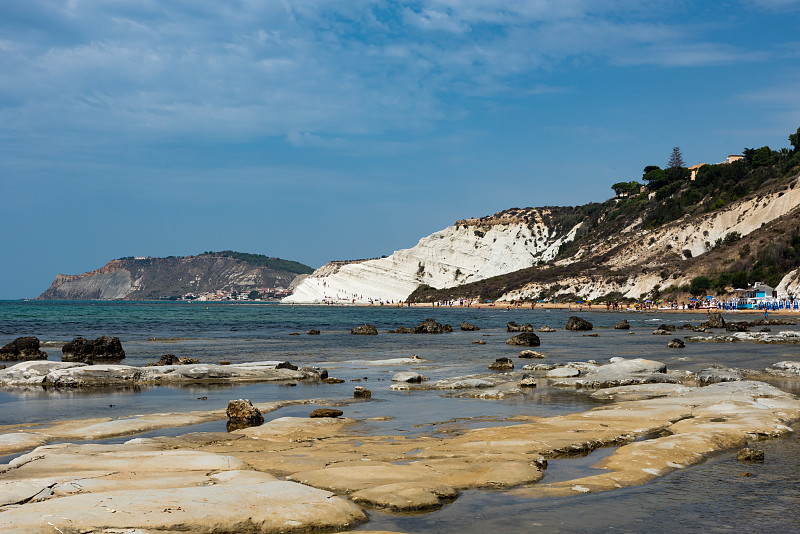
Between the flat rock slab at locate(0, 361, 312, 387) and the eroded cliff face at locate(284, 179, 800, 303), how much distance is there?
84849mm

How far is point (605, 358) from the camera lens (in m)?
31.9

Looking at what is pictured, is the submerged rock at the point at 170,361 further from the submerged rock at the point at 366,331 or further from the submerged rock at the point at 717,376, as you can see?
the submerged rock at the point at 366,331

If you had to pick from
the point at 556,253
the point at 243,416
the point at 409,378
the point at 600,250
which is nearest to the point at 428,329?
the point at 409,378

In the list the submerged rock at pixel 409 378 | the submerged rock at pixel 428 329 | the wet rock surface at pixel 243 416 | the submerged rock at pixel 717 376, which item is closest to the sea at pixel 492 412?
the wet rock surface at pixel 243 416

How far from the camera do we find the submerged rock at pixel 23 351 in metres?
33.0

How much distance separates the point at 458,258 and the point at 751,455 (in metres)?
170

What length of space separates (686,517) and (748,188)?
140 m

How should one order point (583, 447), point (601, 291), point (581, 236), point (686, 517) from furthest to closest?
point (581, 236)
point (601, 291)
point (583, 447)
point (686, 517)

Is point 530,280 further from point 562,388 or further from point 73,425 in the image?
point 73,425

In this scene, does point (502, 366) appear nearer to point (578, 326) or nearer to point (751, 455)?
point (751, 455)

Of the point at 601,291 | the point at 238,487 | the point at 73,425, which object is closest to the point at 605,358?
the point at 73,425

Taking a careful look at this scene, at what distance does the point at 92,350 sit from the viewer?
3222cm

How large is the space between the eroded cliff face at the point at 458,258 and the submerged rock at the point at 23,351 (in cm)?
14593

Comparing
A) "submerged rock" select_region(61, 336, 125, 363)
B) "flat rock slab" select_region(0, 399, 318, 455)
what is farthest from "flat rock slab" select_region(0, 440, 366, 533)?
"submerged rock" select_region(61, 336, 125, 363)
